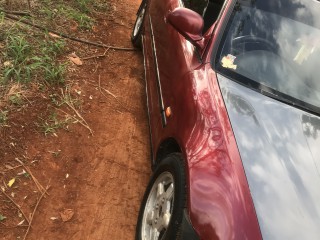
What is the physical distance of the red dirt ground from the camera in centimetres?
316

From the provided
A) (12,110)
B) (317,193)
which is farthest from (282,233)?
(12,110)

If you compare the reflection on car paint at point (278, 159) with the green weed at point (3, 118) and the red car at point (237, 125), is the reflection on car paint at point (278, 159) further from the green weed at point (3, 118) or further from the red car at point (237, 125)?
the green weed at point (3, 118)

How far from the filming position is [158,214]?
9.23 ft

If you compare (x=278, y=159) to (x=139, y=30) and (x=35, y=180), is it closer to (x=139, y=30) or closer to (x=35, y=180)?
(x=35, y=180)

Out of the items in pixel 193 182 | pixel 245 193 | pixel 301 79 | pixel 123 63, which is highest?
pixel 301 79

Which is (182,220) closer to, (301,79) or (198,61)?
(198,61)

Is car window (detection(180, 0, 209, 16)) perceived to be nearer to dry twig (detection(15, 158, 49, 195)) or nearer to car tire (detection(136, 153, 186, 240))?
car tire (detection(136, 153, 186, 240))

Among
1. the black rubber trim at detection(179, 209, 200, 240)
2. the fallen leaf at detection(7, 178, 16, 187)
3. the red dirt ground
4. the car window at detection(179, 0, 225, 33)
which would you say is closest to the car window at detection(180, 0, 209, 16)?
the car window at detection(179, 0, 225, 33)

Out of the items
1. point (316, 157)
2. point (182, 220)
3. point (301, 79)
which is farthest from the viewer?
point (301, 79)

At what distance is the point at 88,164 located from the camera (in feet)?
12.0

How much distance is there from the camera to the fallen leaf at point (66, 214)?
316cm

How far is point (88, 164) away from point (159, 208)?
1079 mm

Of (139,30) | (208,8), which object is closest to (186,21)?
(208,8)

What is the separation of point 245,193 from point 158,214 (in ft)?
2.56
